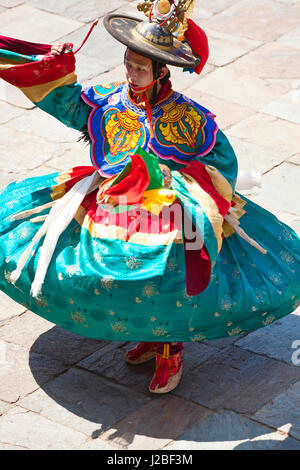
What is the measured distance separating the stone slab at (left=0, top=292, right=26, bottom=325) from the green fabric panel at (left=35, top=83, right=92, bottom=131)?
1195mm

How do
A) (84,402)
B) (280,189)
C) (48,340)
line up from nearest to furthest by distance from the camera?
(84,402), (48,340), (280,189)

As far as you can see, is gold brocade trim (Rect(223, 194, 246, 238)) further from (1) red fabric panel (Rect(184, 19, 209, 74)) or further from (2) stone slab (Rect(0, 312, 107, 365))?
(2) stone slab (Rect(0, 312, 107, 365))

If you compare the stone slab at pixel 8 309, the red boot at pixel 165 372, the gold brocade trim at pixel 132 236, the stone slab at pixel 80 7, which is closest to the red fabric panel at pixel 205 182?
the gold brocade trim at pixel 132 236

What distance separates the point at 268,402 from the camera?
4.82m

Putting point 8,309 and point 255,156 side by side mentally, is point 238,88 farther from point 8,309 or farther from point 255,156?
point 8,309

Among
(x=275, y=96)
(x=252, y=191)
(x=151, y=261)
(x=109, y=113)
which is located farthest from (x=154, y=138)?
(x=275, y=96)

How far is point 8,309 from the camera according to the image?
5508 millimetres

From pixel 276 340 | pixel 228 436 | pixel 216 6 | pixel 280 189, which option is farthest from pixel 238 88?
pixel 228 436

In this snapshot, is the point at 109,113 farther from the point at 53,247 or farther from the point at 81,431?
the point at 81,431

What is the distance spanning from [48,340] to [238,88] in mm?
3296

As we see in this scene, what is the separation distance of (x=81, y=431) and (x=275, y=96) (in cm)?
389

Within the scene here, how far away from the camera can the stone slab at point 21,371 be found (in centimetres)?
488

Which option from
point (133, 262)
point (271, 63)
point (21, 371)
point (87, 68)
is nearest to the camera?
point (133, 262)

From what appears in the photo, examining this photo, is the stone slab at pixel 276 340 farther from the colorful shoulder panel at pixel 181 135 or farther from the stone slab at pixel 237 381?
the colorful shoulder panel at pixel 181 135
